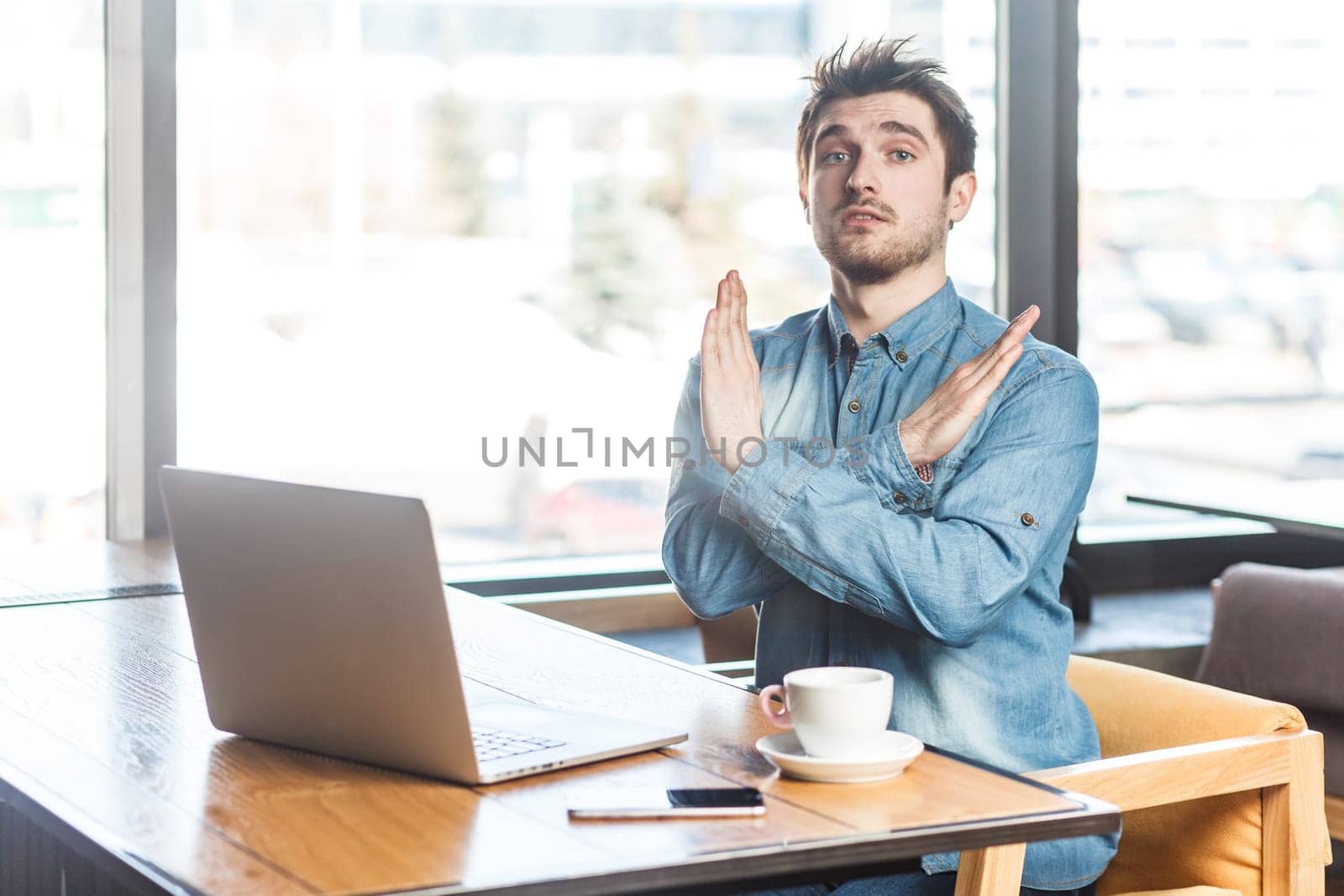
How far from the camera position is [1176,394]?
389 cm

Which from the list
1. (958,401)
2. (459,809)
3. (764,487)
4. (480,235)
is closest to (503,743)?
A: (459,809)

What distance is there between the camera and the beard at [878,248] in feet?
6.25

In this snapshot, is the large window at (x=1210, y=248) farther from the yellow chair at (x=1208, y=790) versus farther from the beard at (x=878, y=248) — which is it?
the yellow chair at (x=1208, y=790)

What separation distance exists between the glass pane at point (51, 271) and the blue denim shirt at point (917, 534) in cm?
157

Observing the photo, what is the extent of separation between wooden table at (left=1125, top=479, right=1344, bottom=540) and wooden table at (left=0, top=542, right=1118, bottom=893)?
1.54 m

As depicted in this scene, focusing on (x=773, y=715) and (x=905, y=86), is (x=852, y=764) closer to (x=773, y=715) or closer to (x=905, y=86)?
(x=773, y=715)

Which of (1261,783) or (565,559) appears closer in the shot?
(1261,783)

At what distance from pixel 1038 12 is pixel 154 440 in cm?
225

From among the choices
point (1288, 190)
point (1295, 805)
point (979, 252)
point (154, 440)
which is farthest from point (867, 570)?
point (1288, 190)

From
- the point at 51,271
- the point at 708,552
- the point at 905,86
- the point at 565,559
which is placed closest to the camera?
the point at 708,552

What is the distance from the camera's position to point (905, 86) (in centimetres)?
198

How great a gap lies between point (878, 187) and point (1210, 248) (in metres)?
2.26

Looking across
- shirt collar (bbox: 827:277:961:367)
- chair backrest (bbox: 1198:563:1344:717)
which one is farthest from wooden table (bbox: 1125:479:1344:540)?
shirt collar (bbox: 827:277:961:367)

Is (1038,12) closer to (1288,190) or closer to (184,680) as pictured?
(1288,190)
